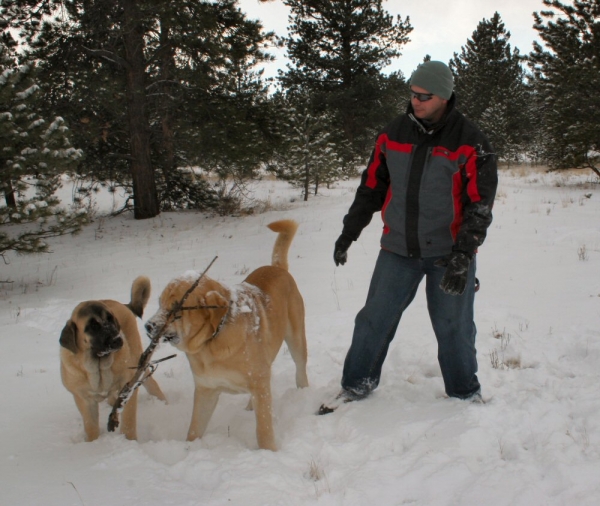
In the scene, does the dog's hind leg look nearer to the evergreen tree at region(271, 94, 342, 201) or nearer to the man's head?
the man's head

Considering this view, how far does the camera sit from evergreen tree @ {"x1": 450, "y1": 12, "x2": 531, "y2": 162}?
105ft

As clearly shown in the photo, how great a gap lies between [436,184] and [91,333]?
7.83 ft

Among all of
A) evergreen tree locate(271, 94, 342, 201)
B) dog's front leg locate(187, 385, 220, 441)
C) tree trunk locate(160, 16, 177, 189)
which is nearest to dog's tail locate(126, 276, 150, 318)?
dog's front leg locate(187, 385, 220, 441)

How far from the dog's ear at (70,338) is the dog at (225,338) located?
77 centimetres

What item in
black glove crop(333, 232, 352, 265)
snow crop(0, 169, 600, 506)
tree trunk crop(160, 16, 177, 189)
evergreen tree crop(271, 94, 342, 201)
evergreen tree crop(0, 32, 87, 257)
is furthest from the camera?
evergreen tree crop(271, 94, 342, 201)

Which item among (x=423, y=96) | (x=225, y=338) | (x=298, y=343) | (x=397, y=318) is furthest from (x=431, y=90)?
(x=298, y=343)

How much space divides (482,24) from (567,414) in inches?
1480

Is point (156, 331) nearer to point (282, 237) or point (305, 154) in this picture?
point (282, 237)

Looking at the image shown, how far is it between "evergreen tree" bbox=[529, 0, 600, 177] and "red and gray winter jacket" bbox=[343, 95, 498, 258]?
46.3 feet

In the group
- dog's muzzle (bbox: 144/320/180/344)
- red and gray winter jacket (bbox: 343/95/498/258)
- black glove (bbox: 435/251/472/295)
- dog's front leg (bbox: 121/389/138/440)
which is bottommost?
dog's front leg (bbox: 121/389/138/440)

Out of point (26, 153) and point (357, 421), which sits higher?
point (26, 153)

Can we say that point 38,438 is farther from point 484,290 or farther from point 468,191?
point 484,290

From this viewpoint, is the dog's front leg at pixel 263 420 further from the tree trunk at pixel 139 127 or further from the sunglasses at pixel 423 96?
the tree trunk at pixel 139 127

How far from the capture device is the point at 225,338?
2730 millimetres
